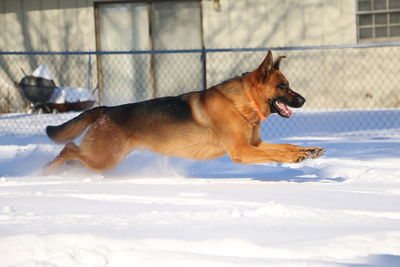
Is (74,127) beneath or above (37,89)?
above

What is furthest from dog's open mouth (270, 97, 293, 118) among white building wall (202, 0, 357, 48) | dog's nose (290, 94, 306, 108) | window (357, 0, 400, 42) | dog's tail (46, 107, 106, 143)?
window (357, 0, 400, 42)

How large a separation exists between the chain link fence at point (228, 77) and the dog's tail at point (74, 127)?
4.29 meters

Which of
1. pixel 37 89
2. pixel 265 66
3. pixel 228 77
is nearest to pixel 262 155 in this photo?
pixel 265 66

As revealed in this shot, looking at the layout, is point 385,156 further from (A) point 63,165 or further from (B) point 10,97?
(B) point 10,97

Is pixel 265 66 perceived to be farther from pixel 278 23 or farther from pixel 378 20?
pixel 378 20

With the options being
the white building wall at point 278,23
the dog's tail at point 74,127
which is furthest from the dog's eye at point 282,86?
the white building wall at point 278,23

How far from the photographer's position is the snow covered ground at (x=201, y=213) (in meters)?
3.12

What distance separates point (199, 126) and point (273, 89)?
808 millimetres

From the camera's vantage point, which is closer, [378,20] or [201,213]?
[201,213]

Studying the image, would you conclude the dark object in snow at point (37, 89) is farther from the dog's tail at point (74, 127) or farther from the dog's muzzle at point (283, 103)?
the dog's muzzle at point (283, 103)

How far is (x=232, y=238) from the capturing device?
3.37 meters

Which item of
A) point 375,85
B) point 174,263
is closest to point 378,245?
point 174,263

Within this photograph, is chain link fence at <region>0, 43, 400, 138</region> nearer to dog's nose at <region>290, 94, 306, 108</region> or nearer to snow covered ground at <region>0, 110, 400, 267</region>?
snow covered ground at <region>0, 110, 400, 267</region>

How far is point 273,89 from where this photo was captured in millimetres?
5871
